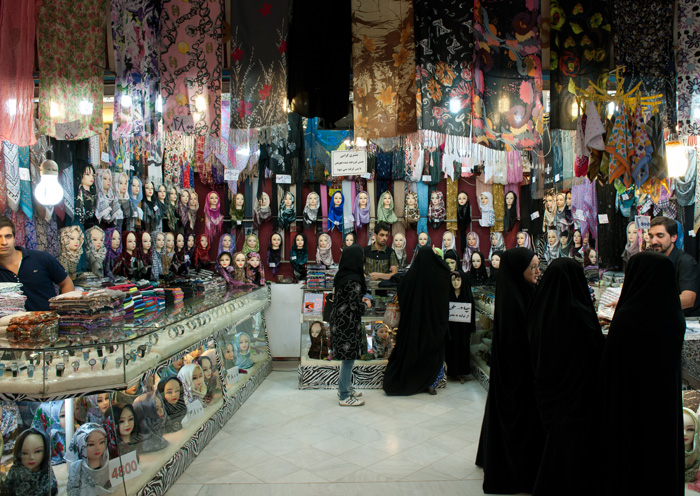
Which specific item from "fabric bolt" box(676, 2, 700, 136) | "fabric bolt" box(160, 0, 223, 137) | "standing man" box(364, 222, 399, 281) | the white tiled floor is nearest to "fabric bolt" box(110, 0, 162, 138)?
"fabric bolt" box(160, 0, 223, 137)

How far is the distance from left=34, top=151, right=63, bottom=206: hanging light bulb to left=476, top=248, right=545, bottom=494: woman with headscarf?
3777mm

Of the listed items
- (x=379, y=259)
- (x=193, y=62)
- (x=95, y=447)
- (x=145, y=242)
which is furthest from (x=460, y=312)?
(x=95, y=447)

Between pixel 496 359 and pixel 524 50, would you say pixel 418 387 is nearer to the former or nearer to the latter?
pixel 496 359

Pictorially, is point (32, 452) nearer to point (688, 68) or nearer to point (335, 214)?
point (335, 214)

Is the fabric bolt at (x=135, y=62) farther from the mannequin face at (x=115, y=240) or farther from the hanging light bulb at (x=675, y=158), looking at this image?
the hanging light bulb at (x=675, y=158)

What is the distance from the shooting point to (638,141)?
3.83m

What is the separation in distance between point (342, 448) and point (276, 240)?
375 cm

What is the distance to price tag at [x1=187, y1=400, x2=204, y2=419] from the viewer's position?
3.67m

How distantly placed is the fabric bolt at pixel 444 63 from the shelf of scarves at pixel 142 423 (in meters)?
2.64

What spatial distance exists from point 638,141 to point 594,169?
36cm

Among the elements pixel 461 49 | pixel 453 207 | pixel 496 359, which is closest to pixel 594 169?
pixel 461 49

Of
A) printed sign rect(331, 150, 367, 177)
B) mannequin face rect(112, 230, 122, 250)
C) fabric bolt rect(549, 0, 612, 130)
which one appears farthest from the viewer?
printed sign rect(331, 150, 367, 177)

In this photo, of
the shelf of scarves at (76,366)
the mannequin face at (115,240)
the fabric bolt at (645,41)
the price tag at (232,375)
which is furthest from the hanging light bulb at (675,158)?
the mannequin face at (115,240)

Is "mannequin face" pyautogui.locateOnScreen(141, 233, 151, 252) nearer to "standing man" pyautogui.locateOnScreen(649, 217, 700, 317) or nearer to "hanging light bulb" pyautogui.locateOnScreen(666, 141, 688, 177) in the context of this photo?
"standing man" pyautogui.locateOnScreen(649, 217, 700, 317)
